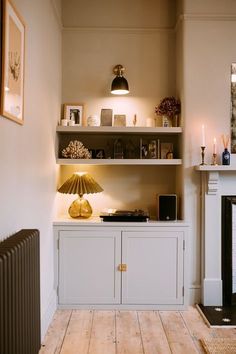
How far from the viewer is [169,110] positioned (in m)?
3.43

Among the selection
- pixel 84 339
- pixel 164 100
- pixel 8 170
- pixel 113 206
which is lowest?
pixel 84 339

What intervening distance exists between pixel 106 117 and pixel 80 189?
802 mm

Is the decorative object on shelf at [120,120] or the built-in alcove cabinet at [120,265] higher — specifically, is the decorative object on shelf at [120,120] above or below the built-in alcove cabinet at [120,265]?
above

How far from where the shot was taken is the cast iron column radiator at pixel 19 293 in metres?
1.48

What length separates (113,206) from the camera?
12.0ft

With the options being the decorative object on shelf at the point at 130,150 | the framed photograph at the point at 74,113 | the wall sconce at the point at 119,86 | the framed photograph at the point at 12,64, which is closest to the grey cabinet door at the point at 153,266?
the decorative object on shelf at the point at 130,150

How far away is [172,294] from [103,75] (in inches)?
88.3

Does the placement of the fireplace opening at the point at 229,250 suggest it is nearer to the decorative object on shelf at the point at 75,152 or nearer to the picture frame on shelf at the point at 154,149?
the picture frame on shelf at the point at 154,149

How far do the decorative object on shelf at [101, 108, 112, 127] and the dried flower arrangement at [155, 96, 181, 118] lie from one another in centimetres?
48

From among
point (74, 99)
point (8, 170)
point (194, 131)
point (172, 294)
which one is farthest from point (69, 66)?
point (172, 294)

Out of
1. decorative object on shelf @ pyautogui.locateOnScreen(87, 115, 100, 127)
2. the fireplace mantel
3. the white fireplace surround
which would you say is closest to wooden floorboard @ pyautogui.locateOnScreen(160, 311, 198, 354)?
the white fireplace surround

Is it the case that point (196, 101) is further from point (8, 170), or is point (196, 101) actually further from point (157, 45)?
point (8, 170)

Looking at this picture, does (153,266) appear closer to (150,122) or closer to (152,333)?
(152,333)

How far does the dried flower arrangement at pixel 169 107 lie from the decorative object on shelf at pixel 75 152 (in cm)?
83
